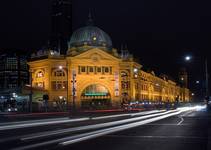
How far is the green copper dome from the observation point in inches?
5984

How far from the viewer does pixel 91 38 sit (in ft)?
501

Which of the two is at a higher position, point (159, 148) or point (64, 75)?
point (64, 75)

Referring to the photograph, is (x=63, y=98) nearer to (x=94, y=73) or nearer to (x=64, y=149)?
(x=94, y=73)

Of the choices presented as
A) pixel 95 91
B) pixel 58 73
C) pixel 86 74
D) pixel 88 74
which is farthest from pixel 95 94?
pixel 58 73

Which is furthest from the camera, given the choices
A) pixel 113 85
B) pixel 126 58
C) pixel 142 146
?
pixel 126 58

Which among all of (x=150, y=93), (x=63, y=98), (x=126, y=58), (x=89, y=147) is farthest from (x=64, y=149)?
(x=150, y=93)

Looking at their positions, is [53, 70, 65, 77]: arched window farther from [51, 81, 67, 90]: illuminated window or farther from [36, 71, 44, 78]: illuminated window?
[36, 71, 44, 78]: illuminated window

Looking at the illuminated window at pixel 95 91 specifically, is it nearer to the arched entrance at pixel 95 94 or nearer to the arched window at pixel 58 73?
the arched entrance at pixel 95 94

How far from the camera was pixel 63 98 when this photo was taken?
13225 cm

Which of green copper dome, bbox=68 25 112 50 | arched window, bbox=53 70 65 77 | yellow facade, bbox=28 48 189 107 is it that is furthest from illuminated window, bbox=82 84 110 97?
green copper dome, bbox=68 25 112 50

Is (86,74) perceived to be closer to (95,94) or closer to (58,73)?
(95,94)

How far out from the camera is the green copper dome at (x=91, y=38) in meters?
152

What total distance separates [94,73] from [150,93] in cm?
5040

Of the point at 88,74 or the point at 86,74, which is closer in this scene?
the point at 86,74
